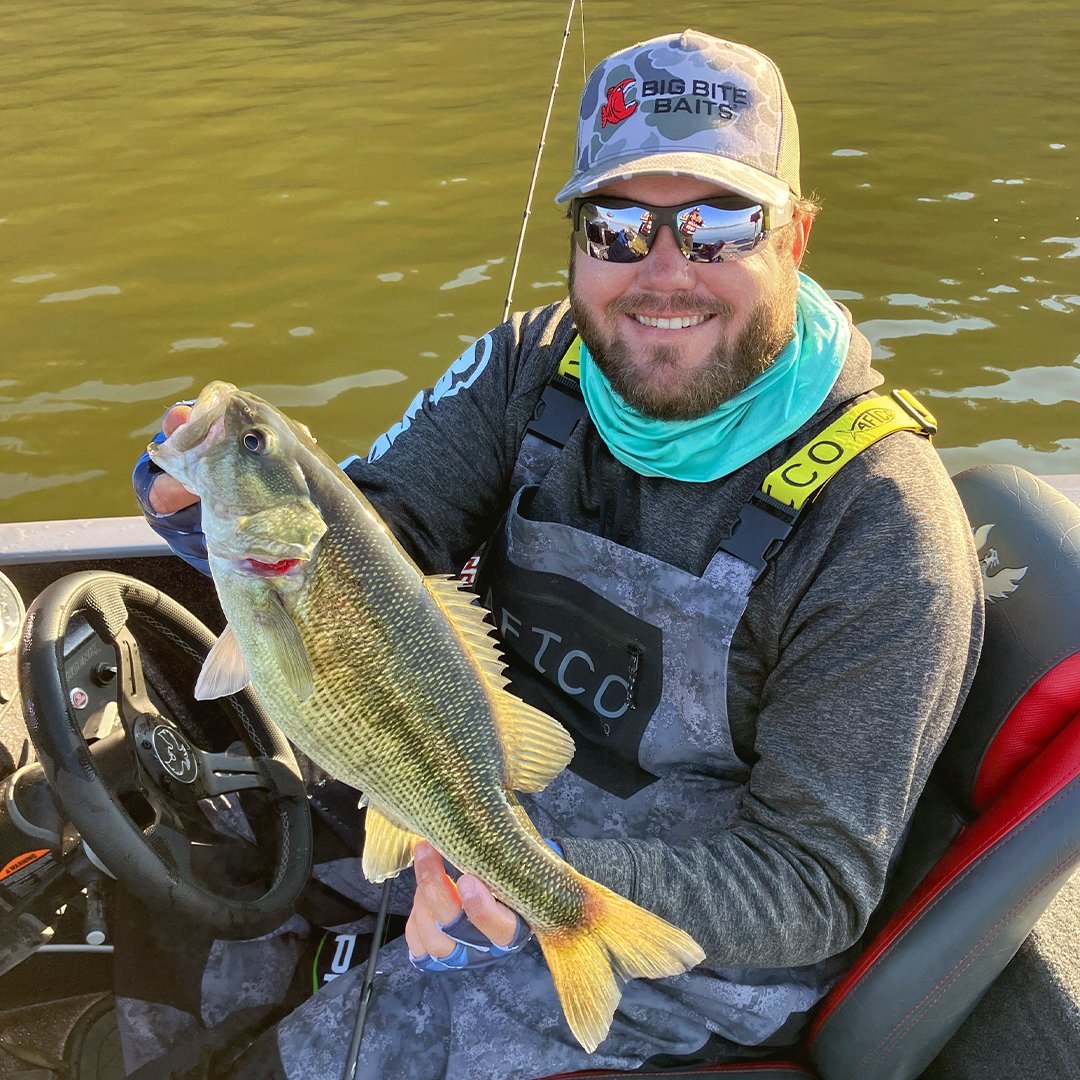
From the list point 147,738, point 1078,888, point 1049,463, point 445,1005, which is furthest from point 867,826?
point 1049,463

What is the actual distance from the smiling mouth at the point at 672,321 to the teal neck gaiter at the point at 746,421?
6.8 inches

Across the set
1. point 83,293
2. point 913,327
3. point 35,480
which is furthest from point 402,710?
point 83,293

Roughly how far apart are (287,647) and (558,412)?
1.11 metres

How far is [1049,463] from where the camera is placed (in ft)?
19.4

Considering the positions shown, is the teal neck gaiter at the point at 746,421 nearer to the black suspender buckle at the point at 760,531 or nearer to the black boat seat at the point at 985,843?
the black suspender buckle at the point at 760,531

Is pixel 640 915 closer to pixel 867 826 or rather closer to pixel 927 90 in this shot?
pixel 867 826

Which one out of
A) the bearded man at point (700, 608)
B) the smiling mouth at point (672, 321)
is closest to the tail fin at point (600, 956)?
the bearded man at point (700, 608)

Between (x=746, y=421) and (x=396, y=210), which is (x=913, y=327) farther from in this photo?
(x=746, y=421)

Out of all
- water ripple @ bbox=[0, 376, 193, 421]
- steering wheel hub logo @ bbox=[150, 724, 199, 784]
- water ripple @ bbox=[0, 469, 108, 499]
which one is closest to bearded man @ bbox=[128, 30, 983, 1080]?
steering wheel hub logo @ bbox=[150, 724, 199, 784]

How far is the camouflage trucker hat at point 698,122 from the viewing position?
7.59 ft

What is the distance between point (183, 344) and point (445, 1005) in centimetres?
592

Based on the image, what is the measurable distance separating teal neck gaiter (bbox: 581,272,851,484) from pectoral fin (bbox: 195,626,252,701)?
1.00 m

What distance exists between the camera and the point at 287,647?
1.72 m

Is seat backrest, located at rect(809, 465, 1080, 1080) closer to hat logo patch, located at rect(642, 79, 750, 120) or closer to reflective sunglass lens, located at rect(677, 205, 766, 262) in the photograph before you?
reflective sunglass lens, located at rect(677, 205, 766, 262)
